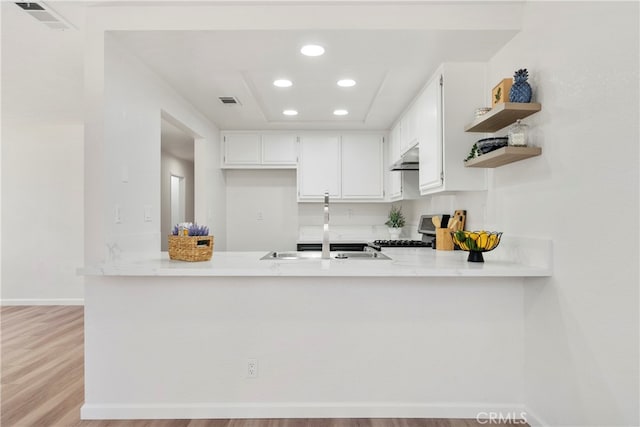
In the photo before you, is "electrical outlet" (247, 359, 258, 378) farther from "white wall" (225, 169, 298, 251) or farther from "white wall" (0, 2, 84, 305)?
"white wall" (0, 2, 84, 305)

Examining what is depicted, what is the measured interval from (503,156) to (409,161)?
1491 millimetres

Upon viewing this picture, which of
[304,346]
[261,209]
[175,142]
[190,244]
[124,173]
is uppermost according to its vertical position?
[175,142]

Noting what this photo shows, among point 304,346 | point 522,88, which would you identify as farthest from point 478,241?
point 304,346

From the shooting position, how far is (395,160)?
14.3 feet

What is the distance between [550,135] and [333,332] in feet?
4.94

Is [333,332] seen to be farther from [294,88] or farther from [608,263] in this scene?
[294,88]

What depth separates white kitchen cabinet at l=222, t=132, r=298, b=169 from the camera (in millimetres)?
4844

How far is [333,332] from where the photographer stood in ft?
7.36

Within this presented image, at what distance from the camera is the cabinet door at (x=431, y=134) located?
9.12 feet

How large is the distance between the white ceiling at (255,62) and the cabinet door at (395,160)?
233 millimetres

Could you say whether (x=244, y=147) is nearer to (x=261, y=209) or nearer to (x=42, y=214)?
(x=261, y=209)

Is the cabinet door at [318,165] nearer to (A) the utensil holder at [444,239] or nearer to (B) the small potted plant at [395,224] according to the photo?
(B) the small potted plant at [395,224]

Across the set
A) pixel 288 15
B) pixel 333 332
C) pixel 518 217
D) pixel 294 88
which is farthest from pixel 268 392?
pixel 294 88

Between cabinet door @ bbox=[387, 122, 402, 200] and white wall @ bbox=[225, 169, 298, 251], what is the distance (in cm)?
133
